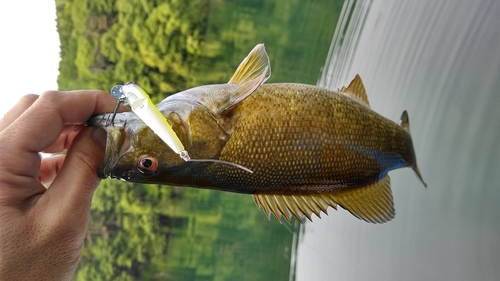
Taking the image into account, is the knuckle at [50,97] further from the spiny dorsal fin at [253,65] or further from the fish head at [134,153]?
the spiny dorsal fin at [253,65]

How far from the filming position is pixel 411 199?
6.80 ft

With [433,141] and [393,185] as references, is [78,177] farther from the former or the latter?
[393,185]

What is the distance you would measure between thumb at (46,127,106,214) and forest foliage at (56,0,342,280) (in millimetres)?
1697

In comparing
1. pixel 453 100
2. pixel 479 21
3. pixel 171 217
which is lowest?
pixel 171 217

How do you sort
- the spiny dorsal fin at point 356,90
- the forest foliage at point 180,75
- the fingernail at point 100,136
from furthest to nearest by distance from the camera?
the forest foliage at point 180,75 < the spiny dorsal fin at point 356,90 < the fingernail at point 100,136

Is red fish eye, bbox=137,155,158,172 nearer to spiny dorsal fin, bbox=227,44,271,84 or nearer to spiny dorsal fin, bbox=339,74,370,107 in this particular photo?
spiny dorsal fin, bbox=227,44,271,84

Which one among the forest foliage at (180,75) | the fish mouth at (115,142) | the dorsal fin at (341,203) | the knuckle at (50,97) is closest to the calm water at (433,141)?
the forest foliage at (180,75)

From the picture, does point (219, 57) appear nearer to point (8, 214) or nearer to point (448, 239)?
point (448, 239)

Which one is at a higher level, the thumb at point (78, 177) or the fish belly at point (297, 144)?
the fish belly at point (297, 144)

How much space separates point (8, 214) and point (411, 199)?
1.84 m

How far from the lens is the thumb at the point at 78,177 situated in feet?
2.97

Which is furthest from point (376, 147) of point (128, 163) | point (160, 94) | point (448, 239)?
point (160, 94)

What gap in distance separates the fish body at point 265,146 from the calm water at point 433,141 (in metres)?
0.81

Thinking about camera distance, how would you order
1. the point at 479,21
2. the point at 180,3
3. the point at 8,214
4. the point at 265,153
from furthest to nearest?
1. the point at 180,3
2. the point at 479,21
3. the point at 265,153
4. the point at 8,214
